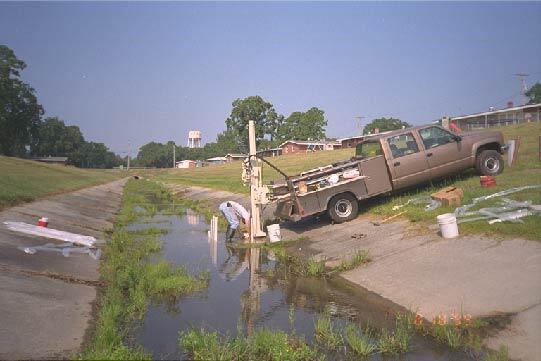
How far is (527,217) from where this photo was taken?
927cm

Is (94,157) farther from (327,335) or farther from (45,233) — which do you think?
(327,335)

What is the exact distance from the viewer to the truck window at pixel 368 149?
14086 millimetres

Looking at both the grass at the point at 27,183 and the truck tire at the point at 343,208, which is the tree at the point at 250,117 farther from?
the truck tire at the point at 343,208

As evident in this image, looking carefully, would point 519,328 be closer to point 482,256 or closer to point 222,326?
point 482,256

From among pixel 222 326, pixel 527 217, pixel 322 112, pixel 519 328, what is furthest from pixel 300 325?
pixel 322 112

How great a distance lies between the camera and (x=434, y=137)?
1402 cm

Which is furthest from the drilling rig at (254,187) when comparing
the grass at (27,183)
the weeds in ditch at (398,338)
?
the grass at (27,183)

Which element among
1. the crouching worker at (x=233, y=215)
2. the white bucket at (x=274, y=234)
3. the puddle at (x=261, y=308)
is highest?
the crouching worker at (x=233, y=215)

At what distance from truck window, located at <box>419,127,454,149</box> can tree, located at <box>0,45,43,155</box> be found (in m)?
81.4

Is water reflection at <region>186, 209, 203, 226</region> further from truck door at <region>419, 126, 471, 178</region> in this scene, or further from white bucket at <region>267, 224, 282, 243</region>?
truck door at <region>419, 126, 471, 178</region>

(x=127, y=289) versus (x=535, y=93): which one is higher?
(x=535, y=93)

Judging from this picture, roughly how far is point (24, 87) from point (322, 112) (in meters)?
66.0

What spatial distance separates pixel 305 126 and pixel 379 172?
334 ft

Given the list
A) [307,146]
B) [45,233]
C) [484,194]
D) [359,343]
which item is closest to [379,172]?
[484,194]
